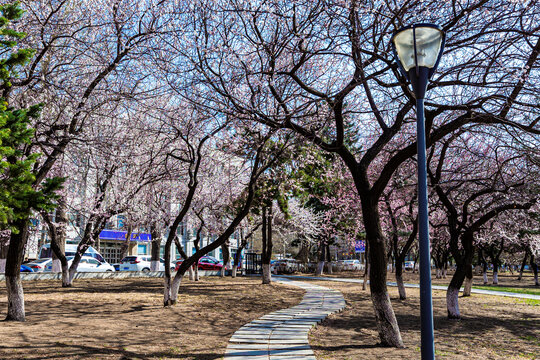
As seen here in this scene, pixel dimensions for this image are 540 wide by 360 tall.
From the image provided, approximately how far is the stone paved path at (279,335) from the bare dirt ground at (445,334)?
0.27 metres

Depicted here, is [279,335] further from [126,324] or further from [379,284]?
[126,324]

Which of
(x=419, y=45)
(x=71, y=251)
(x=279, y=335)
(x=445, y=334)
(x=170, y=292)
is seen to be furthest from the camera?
(x=71, y=251)

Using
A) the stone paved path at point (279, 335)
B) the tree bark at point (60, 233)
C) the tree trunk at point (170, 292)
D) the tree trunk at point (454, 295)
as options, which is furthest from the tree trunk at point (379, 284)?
the tree bark at point (60, 233)

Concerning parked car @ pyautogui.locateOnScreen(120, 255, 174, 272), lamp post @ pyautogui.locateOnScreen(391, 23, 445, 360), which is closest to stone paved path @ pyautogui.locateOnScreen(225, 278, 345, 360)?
lamp post @ pyautogui.locateOnScreen(391, 23, 445, 360)

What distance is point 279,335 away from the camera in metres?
7.92

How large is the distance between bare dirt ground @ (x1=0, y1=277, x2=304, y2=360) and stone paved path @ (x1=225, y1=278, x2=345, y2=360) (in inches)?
12.4

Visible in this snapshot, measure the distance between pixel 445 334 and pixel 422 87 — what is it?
Result: 22.0 feet

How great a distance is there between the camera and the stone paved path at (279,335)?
6465 mm

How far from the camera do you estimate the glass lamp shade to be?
451 cm

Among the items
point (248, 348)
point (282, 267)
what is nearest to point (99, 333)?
point (248, 348)

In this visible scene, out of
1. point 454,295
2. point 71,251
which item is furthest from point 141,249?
point 454,295

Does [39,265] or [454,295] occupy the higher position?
[454,295]

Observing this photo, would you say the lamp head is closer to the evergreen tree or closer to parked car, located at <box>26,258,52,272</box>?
the evergreen tree

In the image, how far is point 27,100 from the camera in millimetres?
10320
